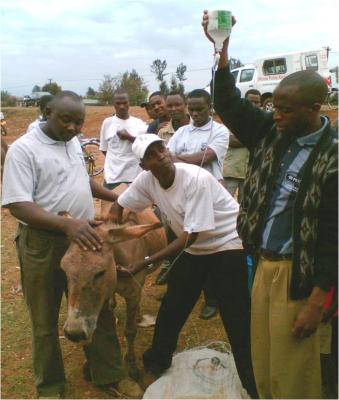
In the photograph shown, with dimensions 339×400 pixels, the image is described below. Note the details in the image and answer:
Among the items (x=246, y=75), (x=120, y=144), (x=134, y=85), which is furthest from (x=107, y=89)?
(x=120, y=144)

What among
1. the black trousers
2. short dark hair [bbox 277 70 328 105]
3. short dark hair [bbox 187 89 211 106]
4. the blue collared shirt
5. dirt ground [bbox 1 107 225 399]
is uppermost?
short dark hair [bbox 187 89 211 106]

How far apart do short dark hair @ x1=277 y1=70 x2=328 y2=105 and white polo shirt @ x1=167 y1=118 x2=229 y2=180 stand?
2637 mm

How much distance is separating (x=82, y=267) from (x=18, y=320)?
8.98 feet

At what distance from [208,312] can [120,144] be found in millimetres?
2657

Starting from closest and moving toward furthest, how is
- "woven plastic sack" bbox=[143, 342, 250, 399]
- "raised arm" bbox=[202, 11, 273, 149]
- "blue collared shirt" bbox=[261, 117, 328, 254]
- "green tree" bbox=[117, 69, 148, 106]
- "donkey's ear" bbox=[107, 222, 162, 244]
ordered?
"blue collared shirt" bbox=[261, 117, 328, 254] → "raised arm" bbox=[202, 11, 273, 149] → "donkey's ear" bbox=[107, 222, 162, 244] → "woven plastic sack" bbox=[143, 342, 250, 399] → "green tree" bbox=[117, 69, 148, 106]

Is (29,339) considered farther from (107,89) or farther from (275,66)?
(107,89)

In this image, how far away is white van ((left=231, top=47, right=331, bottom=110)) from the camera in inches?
953

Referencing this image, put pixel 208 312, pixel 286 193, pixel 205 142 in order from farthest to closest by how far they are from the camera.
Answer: pixel 208 312
pixel 205 142
pixel 286 193

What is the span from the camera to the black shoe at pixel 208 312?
522 cm

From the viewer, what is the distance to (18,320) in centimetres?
534

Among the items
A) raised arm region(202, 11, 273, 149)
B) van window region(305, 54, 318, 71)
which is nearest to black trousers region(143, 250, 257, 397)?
raised arm region(202, 11, 273, 149)

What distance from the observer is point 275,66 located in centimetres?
2575

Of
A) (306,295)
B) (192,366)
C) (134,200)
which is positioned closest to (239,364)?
(192,366)

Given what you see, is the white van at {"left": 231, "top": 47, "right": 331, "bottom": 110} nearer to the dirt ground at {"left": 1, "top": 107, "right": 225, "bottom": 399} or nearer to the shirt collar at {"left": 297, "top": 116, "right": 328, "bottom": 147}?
the dirt ground at {"left": 1, "top": 107, "right": 225, "bottom": 399}
